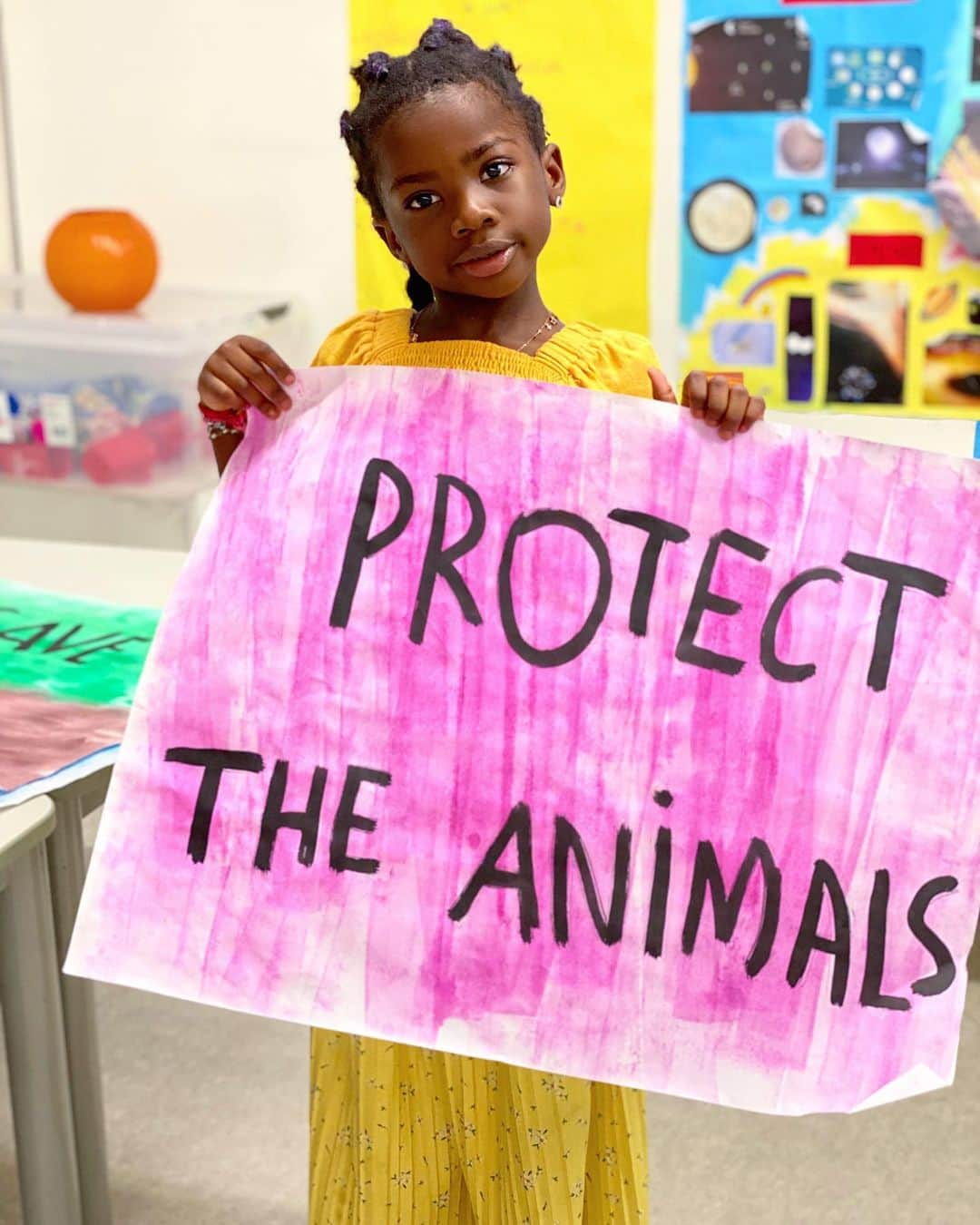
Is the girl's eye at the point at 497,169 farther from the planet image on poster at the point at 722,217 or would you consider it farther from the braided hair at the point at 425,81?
the planet image on poster at the point at 722,217

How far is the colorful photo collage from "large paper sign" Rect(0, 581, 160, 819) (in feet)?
3.81

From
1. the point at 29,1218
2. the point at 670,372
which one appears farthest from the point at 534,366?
the point at 670,372

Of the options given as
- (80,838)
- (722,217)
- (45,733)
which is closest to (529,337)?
(45,733)

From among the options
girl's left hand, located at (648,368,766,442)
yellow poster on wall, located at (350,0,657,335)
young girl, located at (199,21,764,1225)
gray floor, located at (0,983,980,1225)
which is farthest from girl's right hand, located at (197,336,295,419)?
yellow poster on wall, located at (350,0,657,335)

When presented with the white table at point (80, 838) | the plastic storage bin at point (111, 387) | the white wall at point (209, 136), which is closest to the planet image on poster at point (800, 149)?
the white wall at point (209, 136)

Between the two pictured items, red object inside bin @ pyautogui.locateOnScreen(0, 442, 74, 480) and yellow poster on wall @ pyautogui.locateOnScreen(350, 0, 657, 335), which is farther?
red object inside bin @ pyautogui.locateOnScreen(0, 442, 74, 480)

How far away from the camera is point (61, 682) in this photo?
1.17 meters

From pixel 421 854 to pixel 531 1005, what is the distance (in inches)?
4.0

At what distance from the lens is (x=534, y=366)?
848mm

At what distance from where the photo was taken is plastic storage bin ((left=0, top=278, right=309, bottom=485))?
2.20m

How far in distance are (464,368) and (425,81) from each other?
158mm

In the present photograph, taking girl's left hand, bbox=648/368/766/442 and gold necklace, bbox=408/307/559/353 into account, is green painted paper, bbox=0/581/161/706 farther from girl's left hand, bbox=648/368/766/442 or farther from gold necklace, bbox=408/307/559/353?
girl's left hand, bbox=648/368/766/442

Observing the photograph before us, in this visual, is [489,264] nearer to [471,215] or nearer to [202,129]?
[471,215]

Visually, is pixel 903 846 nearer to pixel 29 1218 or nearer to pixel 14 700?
pixel 14 700
